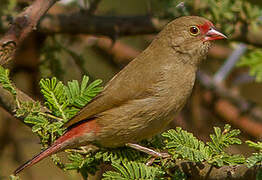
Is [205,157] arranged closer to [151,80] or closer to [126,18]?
[151,80]

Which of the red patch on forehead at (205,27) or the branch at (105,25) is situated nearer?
the red patch on forehead at (205,27)

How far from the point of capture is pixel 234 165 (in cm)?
302

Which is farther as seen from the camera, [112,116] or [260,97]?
[260,97]

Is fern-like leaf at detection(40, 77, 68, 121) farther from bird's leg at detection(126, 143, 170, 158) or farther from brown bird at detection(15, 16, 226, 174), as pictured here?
bird's leg at detection(126, 143, 170, 158)

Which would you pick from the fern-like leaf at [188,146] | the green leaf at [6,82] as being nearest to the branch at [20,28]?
the green leaf at [6,82]

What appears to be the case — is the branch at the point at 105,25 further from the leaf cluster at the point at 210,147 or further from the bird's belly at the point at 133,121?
the leaf cluster at the point at 210,147

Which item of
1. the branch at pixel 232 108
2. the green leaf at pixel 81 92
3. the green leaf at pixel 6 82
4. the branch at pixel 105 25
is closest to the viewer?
the green leaf at pixel 6 82

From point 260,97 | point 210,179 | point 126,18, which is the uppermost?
point 126,18

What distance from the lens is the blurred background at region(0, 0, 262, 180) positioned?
515 centimetres

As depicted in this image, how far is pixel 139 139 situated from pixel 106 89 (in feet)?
1.43

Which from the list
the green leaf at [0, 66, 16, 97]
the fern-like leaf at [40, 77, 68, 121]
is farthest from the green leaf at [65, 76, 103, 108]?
the green leaf at [0, 66, 16, 97]

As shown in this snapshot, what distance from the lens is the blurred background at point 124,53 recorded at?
515 cm

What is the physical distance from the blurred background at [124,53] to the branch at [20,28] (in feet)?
2.22

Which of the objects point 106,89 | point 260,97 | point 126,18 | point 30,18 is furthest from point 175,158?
point 260,97
